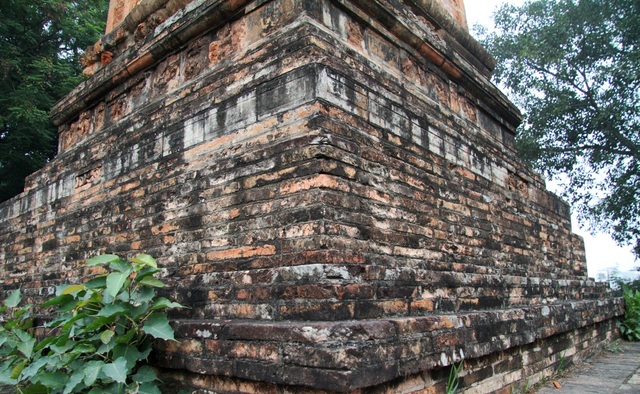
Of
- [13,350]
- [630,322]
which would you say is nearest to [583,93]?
[630,322]

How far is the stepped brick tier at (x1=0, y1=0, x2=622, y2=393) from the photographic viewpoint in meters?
2.71

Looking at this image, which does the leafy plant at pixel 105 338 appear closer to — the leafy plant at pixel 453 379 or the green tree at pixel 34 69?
the leafy plant at pixel 453 379

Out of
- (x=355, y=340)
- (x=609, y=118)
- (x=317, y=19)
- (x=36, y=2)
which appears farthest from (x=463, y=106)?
(x=609, y=118)

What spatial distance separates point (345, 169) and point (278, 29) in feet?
4.20

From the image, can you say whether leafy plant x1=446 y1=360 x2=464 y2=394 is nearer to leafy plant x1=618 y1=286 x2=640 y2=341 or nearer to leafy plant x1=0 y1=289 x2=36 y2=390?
leafy plant x1=0 y1=289 x2=36 y2=390

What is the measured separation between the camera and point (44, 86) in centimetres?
1104

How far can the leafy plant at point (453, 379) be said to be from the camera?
2994 millimetres

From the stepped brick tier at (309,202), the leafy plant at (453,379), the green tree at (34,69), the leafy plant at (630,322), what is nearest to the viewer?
the stepped brick tier at (309,202)

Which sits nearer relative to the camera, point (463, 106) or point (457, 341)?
point (457, 341)

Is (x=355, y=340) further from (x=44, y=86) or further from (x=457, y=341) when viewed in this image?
(x=44, y=86)

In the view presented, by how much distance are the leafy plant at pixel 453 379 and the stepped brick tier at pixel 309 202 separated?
89 millimetres

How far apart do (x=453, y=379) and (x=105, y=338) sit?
216 cm

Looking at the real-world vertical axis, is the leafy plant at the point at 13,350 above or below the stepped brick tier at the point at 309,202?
below

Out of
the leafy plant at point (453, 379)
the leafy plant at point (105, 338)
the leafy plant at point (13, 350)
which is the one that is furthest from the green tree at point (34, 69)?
the leafy plant at point (453, 379)
